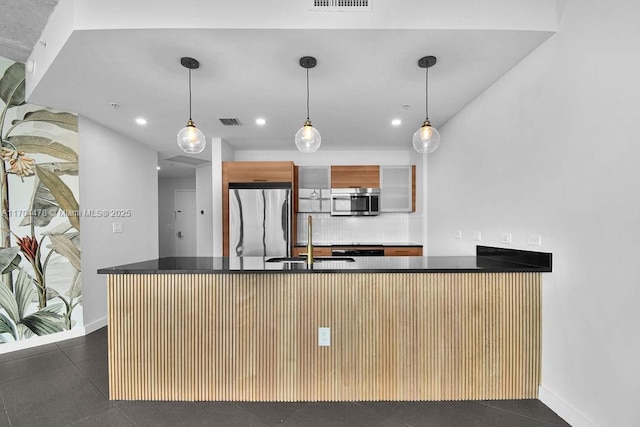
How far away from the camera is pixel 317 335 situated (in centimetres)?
201

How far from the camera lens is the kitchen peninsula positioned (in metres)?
2.00

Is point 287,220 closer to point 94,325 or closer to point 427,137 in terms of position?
point 427,137

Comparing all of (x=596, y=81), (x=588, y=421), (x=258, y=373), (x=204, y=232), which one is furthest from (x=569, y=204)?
(x=204, y=232)

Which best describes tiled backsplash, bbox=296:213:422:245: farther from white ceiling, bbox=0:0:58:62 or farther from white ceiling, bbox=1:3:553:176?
white ceiling, bbox=0:0:58:62

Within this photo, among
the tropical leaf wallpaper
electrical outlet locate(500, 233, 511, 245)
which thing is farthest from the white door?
electrical outlet locate(500, 233, 511, 245)

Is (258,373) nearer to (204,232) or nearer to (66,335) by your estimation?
(66,335)

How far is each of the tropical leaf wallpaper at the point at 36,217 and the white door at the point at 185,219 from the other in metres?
4.07

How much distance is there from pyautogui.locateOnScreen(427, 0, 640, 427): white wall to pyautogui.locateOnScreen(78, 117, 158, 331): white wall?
14.7ft

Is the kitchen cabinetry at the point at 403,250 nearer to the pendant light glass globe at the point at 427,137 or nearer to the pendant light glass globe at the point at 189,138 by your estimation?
the pendant light glass globe at the point at 427,137

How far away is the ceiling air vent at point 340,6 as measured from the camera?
5.90ft

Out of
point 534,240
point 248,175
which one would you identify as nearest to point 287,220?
point 248,175

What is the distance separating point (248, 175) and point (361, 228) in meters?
2.14

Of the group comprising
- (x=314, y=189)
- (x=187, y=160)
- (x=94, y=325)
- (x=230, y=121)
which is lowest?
(x=94, y=325)

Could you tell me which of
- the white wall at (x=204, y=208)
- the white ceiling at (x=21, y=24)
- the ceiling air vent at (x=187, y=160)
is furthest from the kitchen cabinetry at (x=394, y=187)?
the white ceiling at (x=21, y=24)
